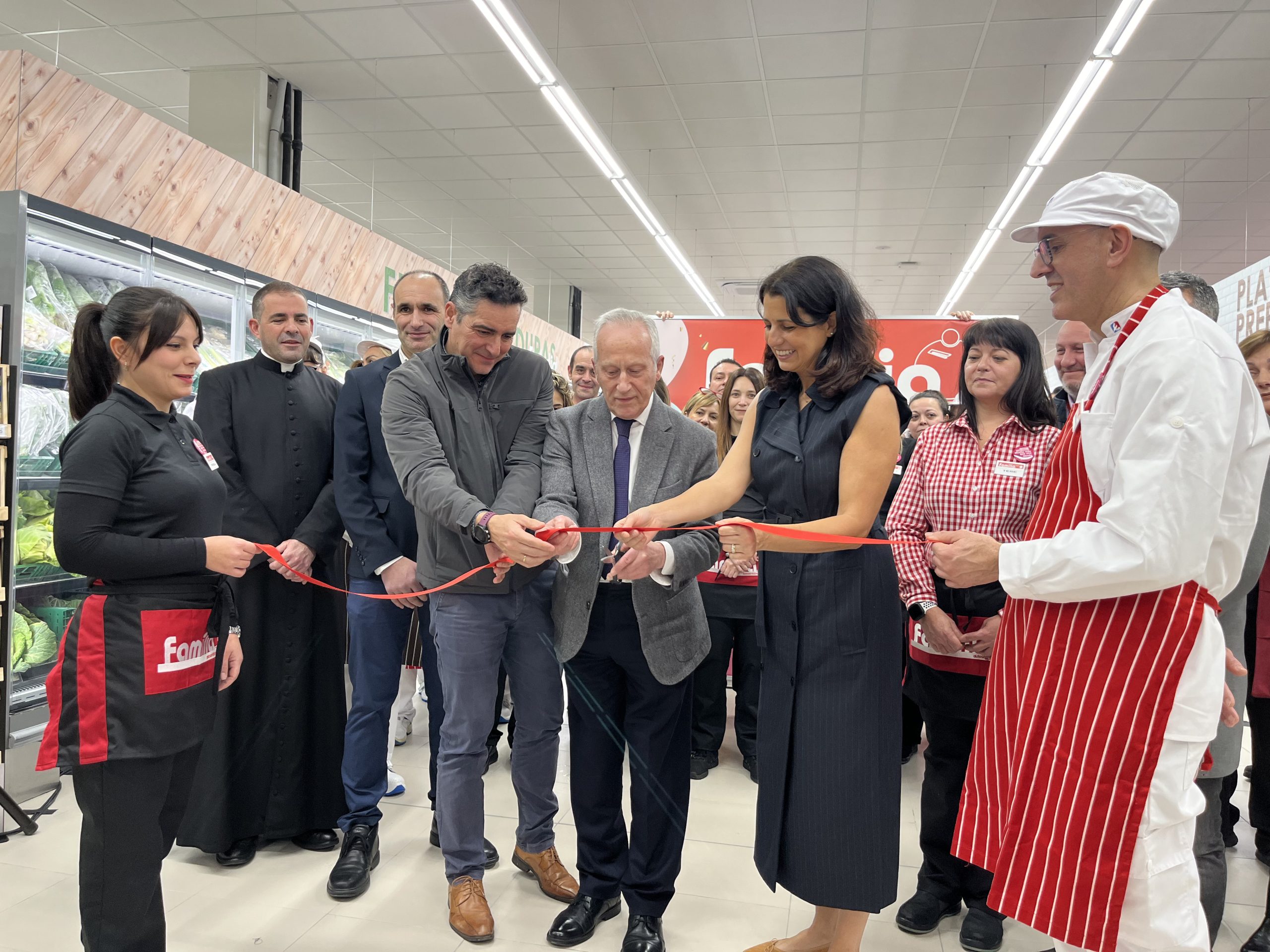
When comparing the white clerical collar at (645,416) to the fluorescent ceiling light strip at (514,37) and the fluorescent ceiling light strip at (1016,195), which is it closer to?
the fluorescent ceiling light strip at (514,37)

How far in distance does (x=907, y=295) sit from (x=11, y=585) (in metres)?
14.5

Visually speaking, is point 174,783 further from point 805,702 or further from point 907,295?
point 907,295

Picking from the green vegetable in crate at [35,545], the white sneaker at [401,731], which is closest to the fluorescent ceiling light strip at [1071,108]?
the white sneaker at [401,731]

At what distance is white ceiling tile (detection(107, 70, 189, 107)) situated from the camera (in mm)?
7539

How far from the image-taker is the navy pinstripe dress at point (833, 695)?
2.02m

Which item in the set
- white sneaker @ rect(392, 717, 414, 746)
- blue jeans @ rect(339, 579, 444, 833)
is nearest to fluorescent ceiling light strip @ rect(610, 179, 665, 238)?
white sneaker @ rect(392, 717, 414, 746)

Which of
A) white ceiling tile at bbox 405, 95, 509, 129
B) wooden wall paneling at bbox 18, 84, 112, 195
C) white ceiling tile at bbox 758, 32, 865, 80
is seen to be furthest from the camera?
white ceiling tile at bbox 405, 95, 509, 129

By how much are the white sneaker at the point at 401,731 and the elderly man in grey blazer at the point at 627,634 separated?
1.93 metres

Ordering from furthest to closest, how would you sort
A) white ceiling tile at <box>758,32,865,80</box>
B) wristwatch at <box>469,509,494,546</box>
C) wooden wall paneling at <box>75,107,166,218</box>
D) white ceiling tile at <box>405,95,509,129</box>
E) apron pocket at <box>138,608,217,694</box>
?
white ceiling tile at <box>405,95,509,129</box>, white ceiling tile at <box>758,32,865,80</box>, wooden wall paneling at <box>75,107,166,218</box>, wristwatch at <box>469,509,494,546</box>, apron pocket at <box>138,608,217,694</box>

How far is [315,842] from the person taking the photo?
303 centimetres

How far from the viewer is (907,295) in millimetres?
15320

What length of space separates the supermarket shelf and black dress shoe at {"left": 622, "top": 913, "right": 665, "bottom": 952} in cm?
298

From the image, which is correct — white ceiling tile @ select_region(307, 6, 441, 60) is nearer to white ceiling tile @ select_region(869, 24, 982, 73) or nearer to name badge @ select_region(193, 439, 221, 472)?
white ceiling tile @ select_region(869, 24, 982, 73)

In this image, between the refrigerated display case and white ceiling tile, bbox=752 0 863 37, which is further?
white ceiling tile, bbox=752 0 863 37
